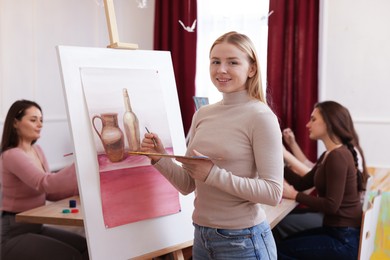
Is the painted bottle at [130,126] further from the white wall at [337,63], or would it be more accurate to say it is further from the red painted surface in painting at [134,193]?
the white wall at [337,63]

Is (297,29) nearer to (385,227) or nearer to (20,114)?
(385,227)

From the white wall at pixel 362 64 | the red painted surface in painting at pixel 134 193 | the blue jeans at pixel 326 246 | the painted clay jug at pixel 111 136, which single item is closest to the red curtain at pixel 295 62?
the white wall at pixel 362 64

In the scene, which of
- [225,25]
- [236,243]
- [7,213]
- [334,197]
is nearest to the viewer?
[236,243]

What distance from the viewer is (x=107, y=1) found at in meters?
1.78

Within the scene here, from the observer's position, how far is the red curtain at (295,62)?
3.52 meters

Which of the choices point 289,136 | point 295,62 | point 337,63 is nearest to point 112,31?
point 289,136

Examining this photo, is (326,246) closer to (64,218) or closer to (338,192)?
(338,192)

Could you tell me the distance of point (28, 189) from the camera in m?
2.50

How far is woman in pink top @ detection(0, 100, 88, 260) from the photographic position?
2268 mm

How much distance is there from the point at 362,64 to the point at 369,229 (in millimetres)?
1727

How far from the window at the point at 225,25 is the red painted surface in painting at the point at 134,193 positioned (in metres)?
2.07

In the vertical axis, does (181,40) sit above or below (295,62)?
above

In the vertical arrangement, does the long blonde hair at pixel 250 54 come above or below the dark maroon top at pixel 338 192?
above

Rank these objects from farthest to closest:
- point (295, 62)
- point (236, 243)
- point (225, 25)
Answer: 1. point (225, 25)
2. point (295, 62)
3. point (236, 243)
